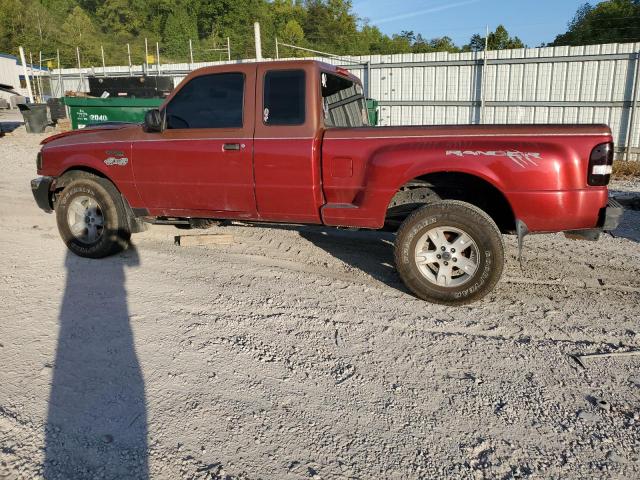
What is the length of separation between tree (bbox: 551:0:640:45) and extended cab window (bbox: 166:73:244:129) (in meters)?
25.0

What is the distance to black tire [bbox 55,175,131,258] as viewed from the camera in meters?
5.46

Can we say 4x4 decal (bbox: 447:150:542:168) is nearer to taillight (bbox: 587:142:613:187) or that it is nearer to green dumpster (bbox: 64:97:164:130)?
taillight (bbox: 587:142:613:187)

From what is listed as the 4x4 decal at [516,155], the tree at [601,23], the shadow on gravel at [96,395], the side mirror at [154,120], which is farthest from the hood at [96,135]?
the tree at [601,23]

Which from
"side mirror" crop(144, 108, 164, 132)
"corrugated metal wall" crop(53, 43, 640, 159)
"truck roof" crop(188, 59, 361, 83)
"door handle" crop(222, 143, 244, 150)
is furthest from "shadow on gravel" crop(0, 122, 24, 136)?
"door handle" crop(222, 143, 244, 150)

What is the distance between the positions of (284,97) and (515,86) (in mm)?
11707

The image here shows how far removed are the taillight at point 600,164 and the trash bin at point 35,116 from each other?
20.0m

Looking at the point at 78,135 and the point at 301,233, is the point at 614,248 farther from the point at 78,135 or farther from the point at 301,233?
the point at 78,135

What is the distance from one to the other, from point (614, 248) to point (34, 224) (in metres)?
7.33

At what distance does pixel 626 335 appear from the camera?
3773 millimetres

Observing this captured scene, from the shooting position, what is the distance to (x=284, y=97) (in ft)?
15.5

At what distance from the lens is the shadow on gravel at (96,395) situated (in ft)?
8.16

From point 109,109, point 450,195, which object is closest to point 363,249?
point 450,195

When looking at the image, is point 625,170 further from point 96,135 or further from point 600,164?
point 96,135

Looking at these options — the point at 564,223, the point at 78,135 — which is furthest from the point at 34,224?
the point at 564,223
